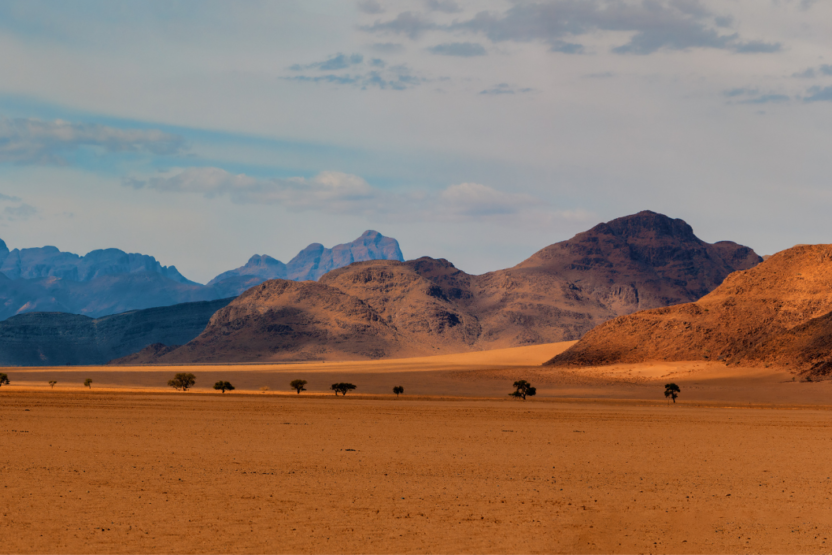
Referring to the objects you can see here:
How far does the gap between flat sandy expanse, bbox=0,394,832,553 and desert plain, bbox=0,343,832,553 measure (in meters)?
0.07

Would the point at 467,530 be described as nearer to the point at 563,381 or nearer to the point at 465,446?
the point at 465,446

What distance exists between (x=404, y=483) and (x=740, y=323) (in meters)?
104

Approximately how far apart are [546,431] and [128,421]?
793 inches

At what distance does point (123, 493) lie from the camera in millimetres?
18766

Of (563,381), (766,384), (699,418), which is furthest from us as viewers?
(563,381)

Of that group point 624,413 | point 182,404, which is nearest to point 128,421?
point 182,404

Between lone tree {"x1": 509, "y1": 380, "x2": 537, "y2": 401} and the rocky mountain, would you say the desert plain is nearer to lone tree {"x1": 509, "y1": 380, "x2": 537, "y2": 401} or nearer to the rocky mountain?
lone tree {"x1": 509, "y1": 380, "x2": 537, "y2": 401}

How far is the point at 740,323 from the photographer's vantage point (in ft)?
373

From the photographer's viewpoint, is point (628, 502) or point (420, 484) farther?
point (420, 484)

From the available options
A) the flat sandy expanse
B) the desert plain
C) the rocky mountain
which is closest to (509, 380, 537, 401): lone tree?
the desert plain

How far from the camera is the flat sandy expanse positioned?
49.6 ft

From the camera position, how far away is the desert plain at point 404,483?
15164 mm

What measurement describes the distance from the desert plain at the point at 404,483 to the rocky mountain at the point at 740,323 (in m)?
59.8

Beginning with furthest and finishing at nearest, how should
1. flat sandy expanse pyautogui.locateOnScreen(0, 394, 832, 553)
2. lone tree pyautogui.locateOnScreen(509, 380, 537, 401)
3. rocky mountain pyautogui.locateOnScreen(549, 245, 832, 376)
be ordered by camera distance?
rocky mountain pyautogui.locateOnScreen(549, 245, 832, 376)
lone tree pyautogui.locateOnScreen(509, 380, 537, 401)
flat sandy expanse pyautogui.locateOnScreen(0, 394, 832, 553)
